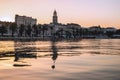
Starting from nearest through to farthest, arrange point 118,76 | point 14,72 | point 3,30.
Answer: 1. point 118,76
2. point 14,72
3. point 3,30

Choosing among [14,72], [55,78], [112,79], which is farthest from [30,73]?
[112,79]

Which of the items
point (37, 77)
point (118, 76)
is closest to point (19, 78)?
point (37, 77)

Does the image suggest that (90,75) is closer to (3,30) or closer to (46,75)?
(46,75)

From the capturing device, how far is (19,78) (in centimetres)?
1898

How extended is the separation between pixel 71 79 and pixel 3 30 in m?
168

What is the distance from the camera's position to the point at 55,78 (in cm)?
1911

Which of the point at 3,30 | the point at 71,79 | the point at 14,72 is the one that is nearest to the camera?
the point at 71,79

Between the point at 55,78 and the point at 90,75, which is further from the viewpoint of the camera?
the point at 90,75

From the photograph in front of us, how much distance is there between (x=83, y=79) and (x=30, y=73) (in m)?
4.01

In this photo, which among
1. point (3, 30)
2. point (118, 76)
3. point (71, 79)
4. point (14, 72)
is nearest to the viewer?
point (71, 79)

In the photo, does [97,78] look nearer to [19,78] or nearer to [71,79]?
[71,79]

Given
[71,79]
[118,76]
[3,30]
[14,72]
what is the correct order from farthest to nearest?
1. [3,30]
2. [14,72]
3. [118,76]
4. [71,79]

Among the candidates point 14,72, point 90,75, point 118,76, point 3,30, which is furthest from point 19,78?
point 3,30

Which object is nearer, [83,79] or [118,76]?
[83,79]
